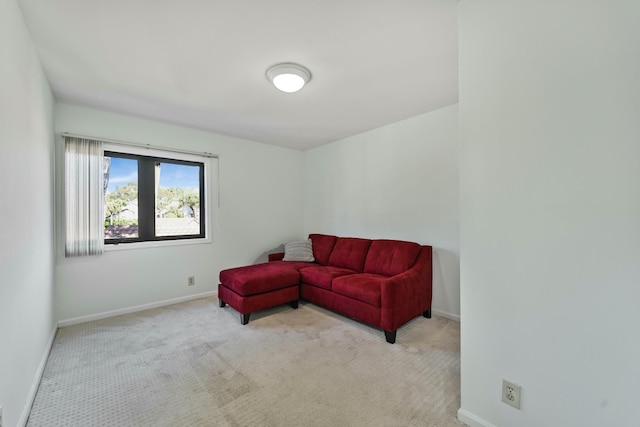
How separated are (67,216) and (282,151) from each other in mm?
3025

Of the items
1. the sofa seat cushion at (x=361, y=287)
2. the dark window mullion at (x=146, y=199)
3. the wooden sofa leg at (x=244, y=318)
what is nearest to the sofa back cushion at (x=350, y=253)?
the sofa seat cushion at (x=361, y=287)

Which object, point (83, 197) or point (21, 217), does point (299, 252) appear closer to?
point (83, 197)

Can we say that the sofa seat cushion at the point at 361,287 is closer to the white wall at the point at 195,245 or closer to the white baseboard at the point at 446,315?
the white baseboard at the point at 446,315

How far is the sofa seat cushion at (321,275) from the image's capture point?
10.5 feet

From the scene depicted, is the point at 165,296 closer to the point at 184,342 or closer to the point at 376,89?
the point at 184,342

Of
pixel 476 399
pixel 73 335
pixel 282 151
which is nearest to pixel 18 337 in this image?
pixel 73 335

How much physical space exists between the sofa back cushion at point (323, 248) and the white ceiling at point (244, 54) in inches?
74.1

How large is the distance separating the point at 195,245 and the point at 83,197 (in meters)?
1.34

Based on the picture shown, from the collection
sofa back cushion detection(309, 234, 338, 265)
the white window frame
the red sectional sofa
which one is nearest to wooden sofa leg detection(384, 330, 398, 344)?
the red sectional sofa

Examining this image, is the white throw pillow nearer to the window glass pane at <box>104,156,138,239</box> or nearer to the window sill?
the window sill

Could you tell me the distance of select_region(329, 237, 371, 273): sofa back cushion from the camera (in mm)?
3586

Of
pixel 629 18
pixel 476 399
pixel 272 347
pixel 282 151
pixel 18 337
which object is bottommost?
→ pixel 272 347

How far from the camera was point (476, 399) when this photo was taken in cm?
149

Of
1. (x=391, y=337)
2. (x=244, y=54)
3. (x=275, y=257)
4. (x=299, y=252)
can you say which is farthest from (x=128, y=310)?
(x=244, y=54)
